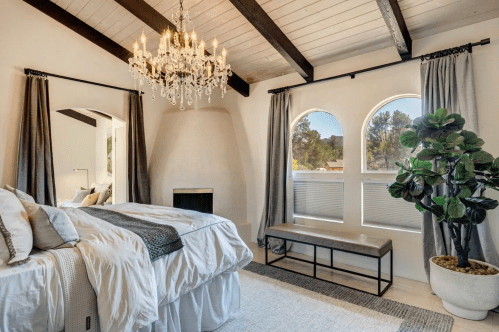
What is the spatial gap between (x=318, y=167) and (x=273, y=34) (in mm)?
1855

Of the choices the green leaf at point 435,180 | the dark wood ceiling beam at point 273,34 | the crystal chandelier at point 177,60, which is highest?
the dark wood ceiling beam at point 273,34

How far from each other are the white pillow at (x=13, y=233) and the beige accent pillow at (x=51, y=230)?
4 centimetres

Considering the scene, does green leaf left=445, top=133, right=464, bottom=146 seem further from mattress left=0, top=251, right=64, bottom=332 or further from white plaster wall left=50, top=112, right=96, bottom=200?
white plaster wall left=50, top=112, right=96, bottom=200

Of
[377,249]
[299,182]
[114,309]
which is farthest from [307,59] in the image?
[114,309]

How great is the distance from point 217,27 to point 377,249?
3.13 metres

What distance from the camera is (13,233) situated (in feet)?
4.56

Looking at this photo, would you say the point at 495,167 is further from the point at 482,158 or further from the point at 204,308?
the point at 204,308

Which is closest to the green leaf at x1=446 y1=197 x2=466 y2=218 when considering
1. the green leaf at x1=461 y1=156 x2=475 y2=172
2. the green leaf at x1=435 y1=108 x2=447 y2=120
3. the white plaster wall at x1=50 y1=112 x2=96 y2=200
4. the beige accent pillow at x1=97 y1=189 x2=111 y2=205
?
the green leaf at x1=461 y1=156 x2=475 y2=172

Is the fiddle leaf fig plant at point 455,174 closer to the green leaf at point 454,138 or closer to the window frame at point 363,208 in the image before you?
the green leaf at point 454,138

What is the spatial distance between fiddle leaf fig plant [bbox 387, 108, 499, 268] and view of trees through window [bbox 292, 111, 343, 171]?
1.26 m

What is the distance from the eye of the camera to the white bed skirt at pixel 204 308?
1824 millimetres

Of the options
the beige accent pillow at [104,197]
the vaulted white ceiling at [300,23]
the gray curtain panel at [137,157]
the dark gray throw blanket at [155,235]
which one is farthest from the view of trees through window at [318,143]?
the beige accent pillow at [104,197]

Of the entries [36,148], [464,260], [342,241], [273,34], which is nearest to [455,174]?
[464,260]

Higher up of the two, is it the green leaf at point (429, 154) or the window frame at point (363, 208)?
the green leaf at point (429, 154)
